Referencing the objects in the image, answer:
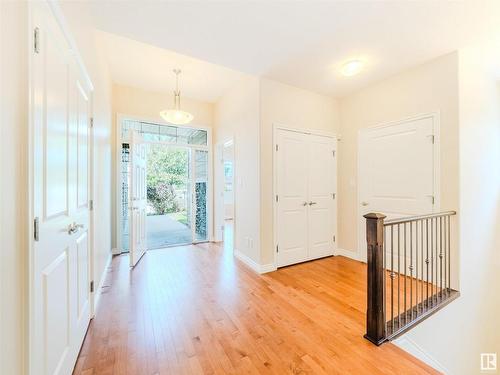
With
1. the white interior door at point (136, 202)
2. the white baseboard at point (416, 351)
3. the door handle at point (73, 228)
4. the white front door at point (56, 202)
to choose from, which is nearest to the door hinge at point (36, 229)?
the white front door at point (56, 202)

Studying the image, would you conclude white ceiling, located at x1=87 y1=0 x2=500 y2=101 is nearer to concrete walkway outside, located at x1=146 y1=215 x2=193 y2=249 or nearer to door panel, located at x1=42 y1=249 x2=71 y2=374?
door panel, located at x1=42 y1=249 x2=71 y2=374

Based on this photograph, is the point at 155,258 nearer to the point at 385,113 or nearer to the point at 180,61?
the point at 180,61

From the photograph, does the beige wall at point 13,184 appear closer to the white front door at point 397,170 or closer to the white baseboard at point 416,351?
the white baseboard at point 416,351

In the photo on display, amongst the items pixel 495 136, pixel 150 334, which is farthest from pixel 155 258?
pixel 495 136

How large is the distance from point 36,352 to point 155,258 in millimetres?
2779

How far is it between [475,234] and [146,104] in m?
5.28

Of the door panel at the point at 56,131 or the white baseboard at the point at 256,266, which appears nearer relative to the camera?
the door panel at the point at 56,131

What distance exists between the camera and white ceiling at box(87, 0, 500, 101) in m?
1.95

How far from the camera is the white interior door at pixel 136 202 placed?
129 inches

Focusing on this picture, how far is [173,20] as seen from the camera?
2.11m

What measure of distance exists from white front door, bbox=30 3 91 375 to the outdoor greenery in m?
5.38

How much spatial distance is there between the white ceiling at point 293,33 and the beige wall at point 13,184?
4.86ft

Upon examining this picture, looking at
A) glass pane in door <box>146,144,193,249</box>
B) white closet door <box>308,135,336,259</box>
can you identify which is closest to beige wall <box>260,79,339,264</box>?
Result: white closet door <box>308,135,336,259</box>

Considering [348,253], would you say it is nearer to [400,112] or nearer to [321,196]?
[321,196]
